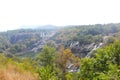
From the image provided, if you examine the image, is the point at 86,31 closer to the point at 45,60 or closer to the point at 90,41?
the point at 90,41

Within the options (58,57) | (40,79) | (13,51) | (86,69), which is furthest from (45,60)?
(13,51)

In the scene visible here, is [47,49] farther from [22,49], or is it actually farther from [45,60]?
[22,49]

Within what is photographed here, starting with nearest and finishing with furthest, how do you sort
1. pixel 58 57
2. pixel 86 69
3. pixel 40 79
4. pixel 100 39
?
pixel 40 79 < pixel 86 69 < pixel 58 57 < pixel 100 39

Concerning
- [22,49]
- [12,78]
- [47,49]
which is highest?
[12,78]

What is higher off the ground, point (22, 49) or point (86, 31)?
point (86, 31)

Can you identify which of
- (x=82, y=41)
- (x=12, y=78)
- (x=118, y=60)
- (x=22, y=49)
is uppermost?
(x=12, y=78)

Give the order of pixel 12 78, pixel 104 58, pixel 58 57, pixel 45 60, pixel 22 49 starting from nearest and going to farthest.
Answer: pixel 12 78
pixel 104 58
pixel 45 60
pixel 58 57
pixel 22 49

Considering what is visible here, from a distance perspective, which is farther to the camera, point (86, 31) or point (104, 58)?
point (86, 31)

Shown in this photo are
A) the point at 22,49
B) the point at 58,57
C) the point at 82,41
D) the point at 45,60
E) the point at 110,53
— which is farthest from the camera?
the point at 22,49

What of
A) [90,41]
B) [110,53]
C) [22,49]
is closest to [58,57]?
[110,53]
